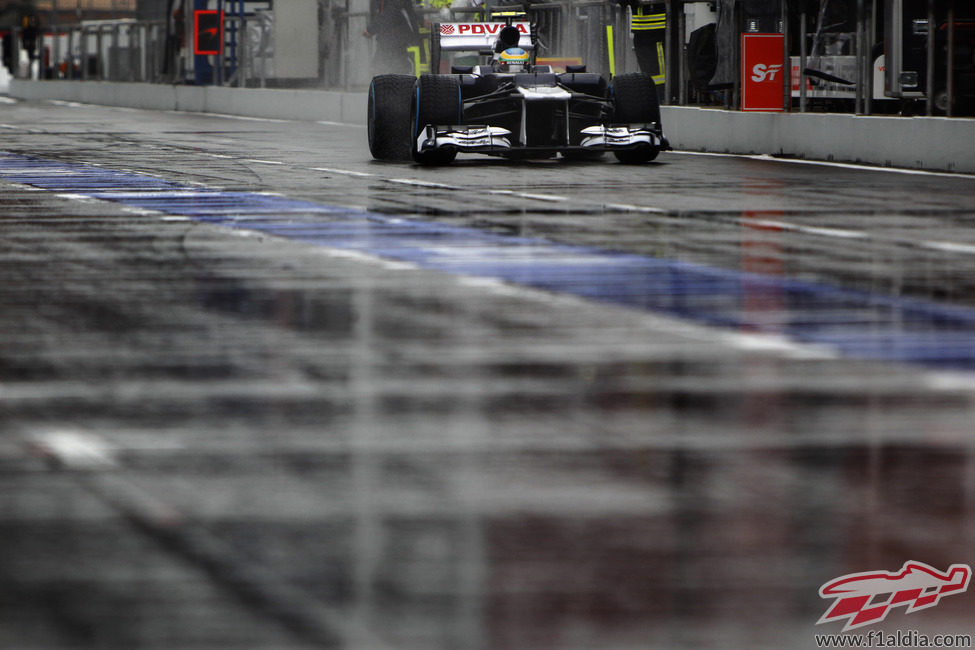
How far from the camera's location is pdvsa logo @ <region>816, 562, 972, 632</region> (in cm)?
429

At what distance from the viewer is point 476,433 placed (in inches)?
250

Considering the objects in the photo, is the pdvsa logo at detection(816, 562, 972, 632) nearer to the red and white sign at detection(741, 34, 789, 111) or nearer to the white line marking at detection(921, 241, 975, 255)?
the white line marking at detection(921, 241, 975, 255)

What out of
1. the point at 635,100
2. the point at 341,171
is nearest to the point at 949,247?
the point at 635,100

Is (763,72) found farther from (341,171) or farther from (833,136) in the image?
(341,171)

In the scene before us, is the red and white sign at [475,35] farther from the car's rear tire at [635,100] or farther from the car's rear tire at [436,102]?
the car's rear tire at [635,100]

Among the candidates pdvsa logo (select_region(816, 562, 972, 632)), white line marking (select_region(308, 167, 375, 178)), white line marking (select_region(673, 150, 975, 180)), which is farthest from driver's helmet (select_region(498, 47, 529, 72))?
pdvsa logo (select_region(816, 562, 972, 632))

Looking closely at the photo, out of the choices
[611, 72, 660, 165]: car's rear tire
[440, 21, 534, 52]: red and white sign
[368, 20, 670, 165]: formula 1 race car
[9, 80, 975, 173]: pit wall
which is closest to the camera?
[9, 80, 975, 173]: pit wall

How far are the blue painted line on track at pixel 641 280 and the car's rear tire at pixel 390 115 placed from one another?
6425mm

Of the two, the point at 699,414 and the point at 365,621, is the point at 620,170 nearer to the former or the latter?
the point at 699,414

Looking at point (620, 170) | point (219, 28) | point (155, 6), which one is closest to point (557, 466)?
point (620, 170)

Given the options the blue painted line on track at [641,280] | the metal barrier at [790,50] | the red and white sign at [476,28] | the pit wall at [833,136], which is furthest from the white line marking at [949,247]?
the red and white sign at [476,28]

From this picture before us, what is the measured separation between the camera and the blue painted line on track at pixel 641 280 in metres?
8.77

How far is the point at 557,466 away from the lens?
579 cm

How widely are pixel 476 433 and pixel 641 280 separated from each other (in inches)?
194
